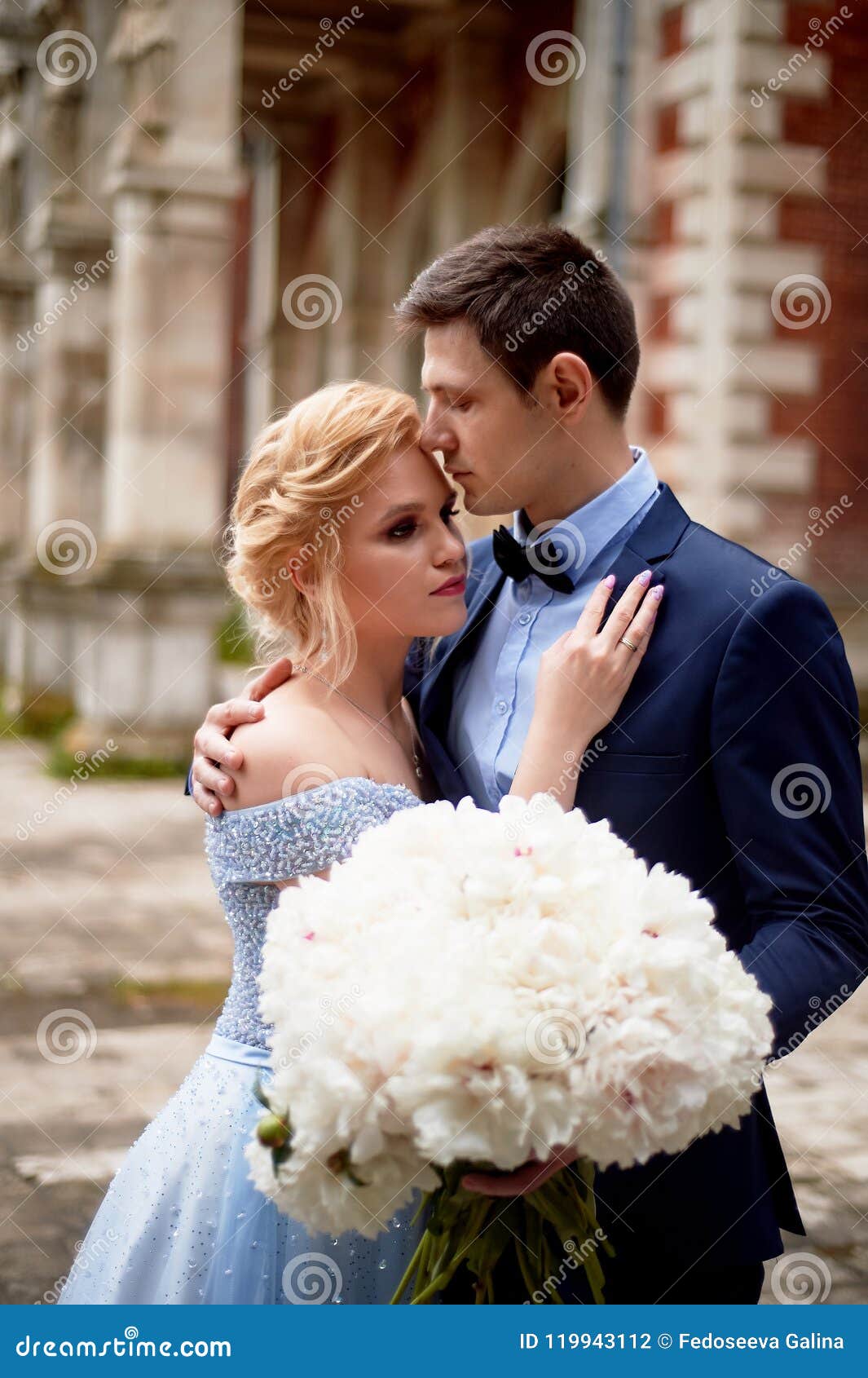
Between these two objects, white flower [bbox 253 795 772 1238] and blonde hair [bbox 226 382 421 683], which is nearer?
white flower [bbox 253 795 772 1238]

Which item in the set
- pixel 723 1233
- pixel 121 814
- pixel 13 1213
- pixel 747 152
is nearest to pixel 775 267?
pixel 747 152

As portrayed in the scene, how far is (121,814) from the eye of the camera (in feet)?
31.7

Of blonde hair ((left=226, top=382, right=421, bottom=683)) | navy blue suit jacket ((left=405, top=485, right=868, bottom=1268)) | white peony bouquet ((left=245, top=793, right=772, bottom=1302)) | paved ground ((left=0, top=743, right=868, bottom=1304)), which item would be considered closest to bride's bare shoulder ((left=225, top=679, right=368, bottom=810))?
blonde hair ((left=226, top=382, right=421, bottom=683))

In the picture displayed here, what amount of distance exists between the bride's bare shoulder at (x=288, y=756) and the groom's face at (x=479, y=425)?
45 cm

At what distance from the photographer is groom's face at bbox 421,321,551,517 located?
92.5 inches

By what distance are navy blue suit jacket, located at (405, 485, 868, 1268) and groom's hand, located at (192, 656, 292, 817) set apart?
0.55 metres

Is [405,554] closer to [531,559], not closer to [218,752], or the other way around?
[531,559]

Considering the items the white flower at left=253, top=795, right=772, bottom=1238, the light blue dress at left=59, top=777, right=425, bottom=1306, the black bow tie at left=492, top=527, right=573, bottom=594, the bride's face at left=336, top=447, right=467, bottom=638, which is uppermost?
the black bow tie at left=492, top=527, right=573, bottom=594

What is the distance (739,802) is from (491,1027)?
2.29ft

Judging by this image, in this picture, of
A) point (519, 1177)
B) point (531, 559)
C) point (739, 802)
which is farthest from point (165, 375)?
point (519, 1177)

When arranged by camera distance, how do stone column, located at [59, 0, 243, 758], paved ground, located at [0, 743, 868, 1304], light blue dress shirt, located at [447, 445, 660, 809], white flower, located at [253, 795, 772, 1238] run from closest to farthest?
white flower, located at [253, 795, 772, 1238], light blue dress shirt, located at [447, 445, 660, 809], paved ground, located at [0, 743, 868, 1304], stone column, located at [59, 0, 243, 758]

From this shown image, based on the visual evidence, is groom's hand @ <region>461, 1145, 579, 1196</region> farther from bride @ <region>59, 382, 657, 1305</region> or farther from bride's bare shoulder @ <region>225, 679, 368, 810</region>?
bride's bare shoulder @ <region>225, 679, 368, 810</region>

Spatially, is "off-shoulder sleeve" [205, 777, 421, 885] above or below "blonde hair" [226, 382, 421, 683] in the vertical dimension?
below

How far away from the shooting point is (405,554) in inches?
92.7
